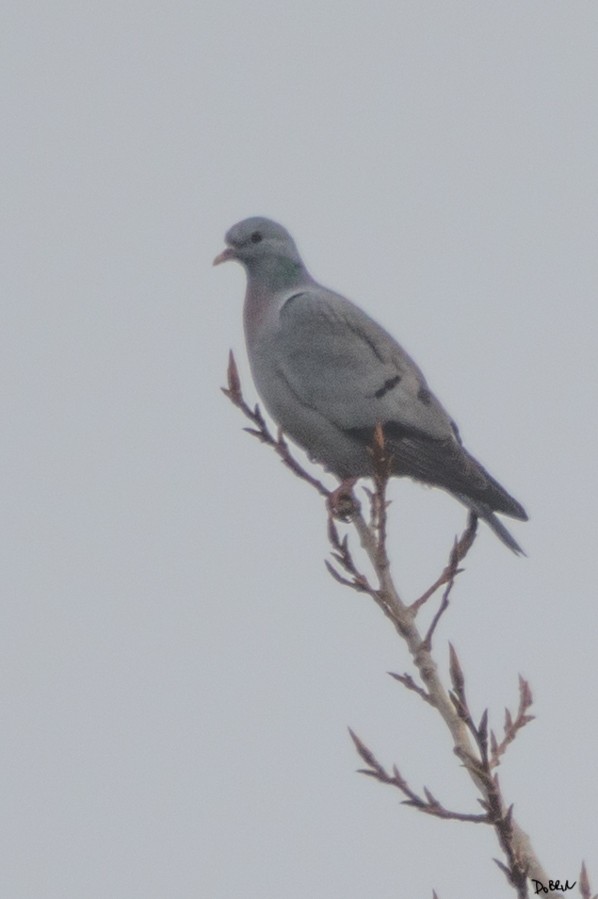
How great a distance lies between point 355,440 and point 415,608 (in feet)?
8.03

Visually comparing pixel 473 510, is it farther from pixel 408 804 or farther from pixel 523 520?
pixel 408 804

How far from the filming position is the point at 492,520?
619cm

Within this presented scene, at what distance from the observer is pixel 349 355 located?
22.8ft

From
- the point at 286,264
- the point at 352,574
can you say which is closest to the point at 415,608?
the point at 352,574

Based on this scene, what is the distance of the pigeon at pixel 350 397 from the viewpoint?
6.54 m

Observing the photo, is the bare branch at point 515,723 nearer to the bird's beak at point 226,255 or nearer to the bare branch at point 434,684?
the bare branch at point 434,684

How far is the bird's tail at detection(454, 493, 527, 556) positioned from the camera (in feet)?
19.7

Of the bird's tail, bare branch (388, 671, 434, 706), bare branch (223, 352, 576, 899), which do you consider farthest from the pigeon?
bare branch (388, 671, 434, 706)

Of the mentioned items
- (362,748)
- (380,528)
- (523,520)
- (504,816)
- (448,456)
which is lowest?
(504,816)

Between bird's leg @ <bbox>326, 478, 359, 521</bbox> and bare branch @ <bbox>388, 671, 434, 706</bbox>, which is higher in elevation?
bird's leg @ <bbox>326, 478, 359, 521</bbox>
